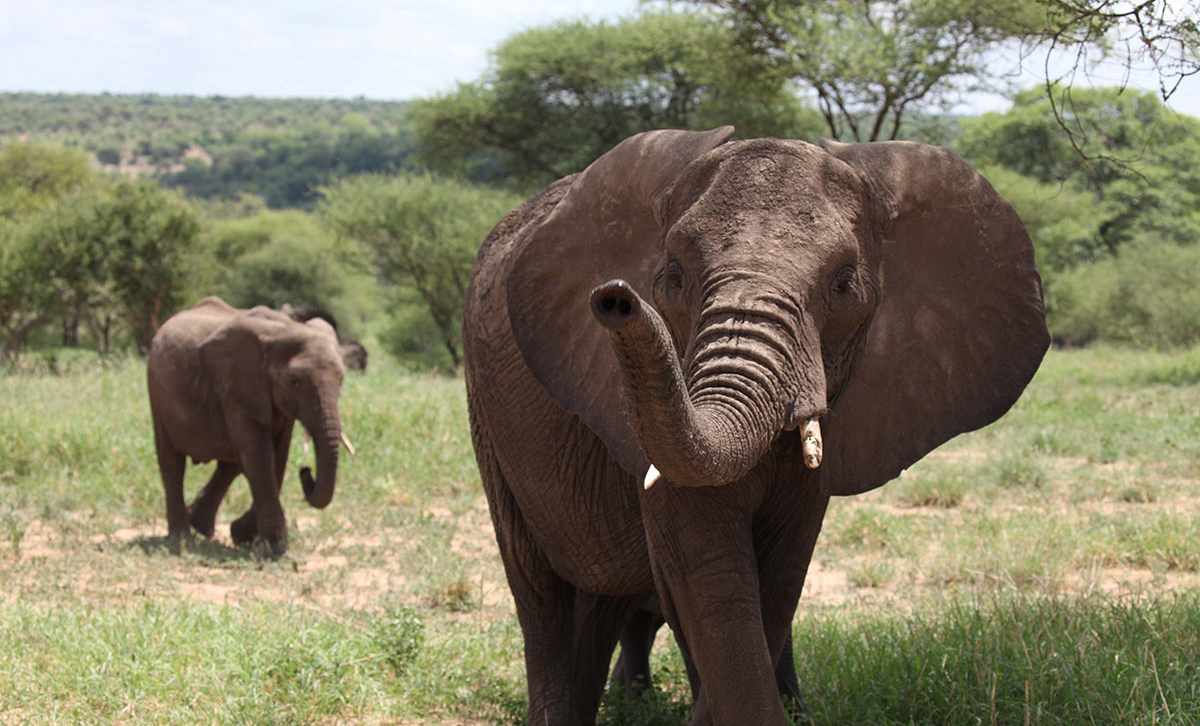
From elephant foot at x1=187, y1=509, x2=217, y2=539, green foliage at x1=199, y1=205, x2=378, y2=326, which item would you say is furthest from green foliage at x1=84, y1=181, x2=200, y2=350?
elephant foot at x1=187, y1=509, x2=217, y2=539

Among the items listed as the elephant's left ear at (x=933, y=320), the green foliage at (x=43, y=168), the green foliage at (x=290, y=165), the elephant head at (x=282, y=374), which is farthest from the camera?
the green foliage at (x=290, y=165)

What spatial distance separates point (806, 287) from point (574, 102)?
2455 cm

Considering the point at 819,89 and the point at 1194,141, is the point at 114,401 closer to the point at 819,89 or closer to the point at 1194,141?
the point at 819,89

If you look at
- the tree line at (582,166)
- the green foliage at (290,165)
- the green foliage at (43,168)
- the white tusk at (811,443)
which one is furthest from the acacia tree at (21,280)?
the green foliage at (290,165)

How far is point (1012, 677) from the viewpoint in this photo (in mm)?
3971

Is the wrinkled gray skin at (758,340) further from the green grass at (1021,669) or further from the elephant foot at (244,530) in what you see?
the elephant foot at (244,530)

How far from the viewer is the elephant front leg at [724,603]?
305 cm

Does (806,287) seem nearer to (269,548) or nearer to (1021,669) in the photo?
(1021,669)

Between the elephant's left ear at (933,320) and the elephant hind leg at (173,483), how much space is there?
5.90 meters

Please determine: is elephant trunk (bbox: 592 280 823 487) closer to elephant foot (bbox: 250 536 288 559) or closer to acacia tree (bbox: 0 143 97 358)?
elephant foot (bbox: 250 536 288 559)

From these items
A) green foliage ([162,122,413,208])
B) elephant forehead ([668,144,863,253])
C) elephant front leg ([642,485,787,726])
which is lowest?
green foliage ([162,122,413,208])

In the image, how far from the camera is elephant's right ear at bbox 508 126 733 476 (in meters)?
3.24

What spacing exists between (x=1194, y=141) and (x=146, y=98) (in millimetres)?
140926

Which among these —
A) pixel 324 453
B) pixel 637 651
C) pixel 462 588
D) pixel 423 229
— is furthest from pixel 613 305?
pixel 423 229
